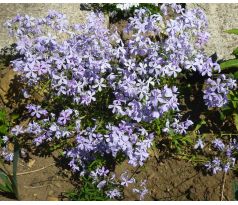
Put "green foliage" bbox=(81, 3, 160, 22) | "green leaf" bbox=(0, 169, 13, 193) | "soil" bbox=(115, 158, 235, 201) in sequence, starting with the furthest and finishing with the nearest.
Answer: "green foliage" bbox=(81, 3, 160, 22) < "soil" bbox=(115, 158, 235, 201) < "green leaf" bbox=(0, 169, 13, 193)

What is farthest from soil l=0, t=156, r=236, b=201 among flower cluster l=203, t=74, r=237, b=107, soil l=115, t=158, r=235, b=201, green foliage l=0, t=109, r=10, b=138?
flower cluster l=203, t=74, r=237, b=107

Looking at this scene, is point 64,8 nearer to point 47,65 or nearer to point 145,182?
point 47,65

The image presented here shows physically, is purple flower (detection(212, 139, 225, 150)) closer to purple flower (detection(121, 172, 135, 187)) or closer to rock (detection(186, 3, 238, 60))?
purple flower (detection(121, 172, 135, 187))

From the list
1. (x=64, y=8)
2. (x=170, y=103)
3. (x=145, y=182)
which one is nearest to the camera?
(x=170, y=103)

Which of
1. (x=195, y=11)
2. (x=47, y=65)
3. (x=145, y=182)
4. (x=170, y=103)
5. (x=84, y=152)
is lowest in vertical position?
(x=145, y=182)

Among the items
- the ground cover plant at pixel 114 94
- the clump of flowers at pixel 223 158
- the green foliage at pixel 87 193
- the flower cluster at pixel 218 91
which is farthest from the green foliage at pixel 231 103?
the green foliage at pixel 87 193

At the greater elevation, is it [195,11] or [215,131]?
[195,11]

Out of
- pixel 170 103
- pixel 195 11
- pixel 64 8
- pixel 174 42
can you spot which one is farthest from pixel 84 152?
pixel 64 8

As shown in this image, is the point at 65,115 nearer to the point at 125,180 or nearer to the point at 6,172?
the point at 125,180

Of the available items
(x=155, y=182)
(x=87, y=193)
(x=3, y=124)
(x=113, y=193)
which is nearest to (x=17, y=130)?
(x=3, y=124)
